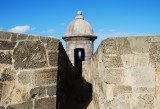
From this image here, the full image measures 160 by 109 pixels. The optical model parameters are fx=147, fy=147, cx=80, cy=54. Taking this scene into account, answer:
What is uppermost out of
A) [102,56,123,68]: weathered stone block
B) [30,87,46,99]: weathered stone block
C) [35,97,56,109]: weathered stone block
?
[102,56,123,68]: weathered stone block

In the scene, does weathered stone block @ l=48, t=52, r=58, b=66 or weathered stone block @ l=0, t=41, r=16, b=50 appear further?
weathered stone block @ l=48, t=52, r=58, b=66

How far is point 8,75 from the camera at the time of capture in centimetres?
209

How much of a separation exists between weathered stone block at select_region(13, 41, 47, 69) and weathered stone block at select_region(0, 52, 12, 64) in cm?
7

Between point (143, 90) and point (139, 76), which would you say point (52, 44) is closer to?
point (139, 76)

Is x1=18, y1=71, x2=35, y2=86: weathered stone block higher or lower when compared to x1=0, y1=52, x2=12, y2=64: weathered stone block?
lower

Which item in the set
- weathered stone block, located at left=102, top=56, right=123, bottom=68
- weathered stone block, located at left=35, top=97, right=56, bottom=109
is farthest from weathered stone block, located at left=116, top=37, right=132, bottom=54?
weathered stone block, located at left=35, top=97, right=56, bottom=109

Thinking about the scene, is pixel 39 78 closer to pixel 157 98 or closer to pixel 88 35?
pixel 157 98

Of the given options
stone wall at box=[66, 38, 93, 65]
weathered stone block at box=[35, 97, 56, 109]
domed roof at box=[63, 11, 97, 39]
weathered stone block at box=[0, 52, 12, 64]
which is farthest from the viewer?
stone wall at box=[66, 38, 93, 65]

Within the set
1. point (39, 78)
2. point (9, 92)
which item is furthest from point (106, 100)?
point (9, 92)

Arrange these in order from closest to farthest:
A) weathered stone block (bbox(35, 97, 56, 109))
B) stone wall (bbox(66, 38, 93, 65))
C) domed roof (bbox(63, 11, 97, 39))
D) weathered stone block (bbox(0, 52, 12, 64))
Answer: weathered stone block (bbox(0, 52, 12, 64)) < weathered stone block (bbox(35, 97, 56, 109)) < domed roof (bbox(63, 11, 97, 39)) < stone wall (bbox(66, 38, 93, 65))

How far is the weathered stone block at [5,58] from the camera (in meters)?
2.07

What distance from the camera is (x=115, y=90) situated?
2.11m

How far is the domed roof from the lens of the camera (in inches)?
391

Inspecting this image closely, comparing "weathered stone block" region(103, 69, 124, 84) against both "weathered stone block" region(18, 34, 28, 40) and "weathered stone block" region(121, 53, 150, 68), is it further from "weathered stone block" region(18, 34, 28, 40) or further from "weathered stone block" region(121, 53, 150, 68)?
"weathered stone block" region(18, 34, 28, 40)
